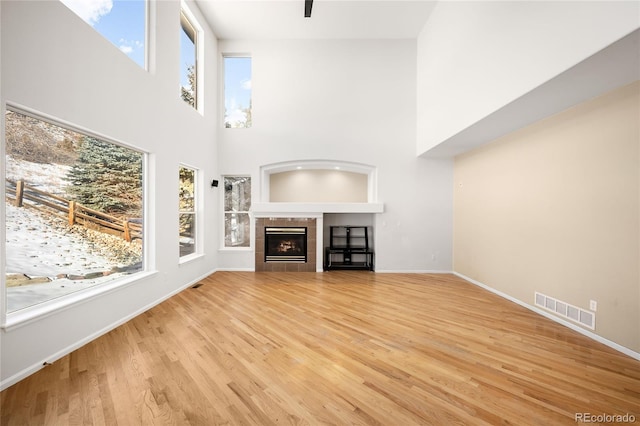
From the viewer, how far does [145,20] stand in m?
3.31

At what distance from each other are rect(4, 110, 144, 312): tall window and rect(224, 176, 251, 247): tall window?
2444mm

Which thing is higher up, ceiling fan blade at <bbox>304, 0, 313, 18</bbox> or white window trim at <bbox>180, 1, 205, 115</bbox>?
ceiling fan blade at <bbox>304, 0, 313, 18</bbox>

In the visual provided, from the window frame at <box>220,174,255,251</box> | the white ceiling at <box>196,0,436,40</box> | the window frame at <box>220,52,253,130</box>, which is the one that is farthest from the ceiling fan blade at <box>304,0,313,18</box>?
the window frame at <box>220,174,255,251</box>

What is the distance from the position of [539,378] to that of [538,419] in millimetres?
524

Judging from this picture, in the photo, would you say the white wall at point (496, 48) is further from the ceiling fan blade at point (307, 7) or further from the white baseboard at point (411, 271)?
the white baseboard at point (411, 271)

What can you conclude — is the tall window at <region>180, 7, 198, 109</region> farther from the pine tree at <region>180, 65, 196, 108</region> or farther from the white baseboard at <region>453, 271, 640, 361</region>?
the white baseboard at <region>453, 271, 640, 361</region>

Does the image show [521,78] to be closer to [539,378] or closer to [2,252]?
[539,378]

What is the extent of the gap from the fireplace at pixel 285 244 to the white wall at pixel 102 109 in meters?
1.52

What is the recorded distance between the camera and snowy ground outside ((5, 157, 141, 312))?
77.2 inches

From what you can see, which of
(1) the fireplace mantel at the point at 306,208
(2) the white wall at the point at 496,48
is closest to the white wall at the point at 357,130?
(1) the fireplace mantel at the point at 306,208

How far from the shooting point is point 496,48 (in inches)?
116

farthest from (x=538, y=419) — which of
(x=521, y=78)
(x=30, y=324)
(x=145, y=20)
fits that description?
(x=145, y=20)

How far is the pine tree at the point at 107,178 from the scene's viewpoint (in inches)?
99.7

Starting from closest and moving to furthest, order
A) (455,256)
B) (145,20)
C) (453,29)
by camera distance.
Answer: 1. (145,20)
2. (453,29)
3. (455,256)
